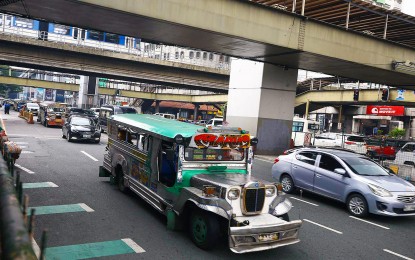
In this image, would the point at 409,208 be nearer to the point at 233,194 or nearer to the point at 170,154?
the point at 233,194

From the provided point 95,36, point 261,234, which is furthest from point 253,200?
point 95,36

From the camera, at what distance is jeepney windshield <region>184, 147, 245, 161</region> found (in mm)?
7348

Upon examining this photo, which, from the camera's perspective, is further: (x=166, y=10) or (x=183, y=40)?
(x=183, y=40)

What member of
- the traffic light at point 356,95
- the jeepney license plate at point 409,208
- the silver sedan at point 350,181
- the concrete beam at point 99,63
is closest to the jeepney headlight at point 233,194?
the silver sedan at point 350,181

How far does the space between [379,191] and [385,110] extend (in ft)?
138

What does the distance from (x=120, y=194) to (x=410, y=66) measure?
16927mm

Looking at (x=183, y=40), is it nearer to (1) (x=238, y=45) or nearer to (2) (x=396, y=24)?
(1) (x=238, y=45)

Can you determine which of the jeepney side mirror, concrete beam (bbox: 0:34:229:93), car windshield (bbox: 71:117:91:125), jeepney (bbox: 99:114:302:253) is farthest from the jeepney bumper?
concrete beam (bbox: 0:34:229:93)

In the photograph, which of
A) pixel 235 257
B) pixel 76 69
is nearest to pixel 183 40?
pixel 235 257

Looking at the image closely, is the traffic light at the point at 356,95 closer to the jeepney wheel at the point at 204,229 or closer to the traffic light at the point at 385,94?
the traffic light at the point at 385,94

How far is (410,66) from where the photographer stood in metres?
18.8

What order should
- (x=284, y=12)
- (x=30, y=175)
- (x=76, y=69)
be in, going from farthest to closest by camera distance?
(x=76, y=69), (x=284, y=12), (x=30, y=175)

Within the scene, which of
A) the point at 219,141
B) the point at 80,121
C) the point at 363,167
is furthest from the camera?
the point at 80,121

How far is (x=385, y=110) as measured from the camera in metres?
46.5
